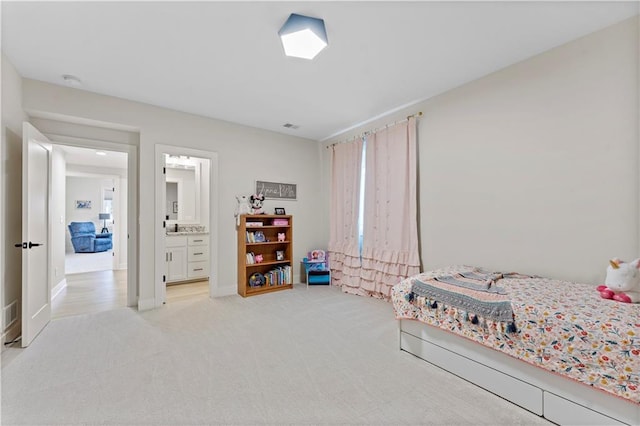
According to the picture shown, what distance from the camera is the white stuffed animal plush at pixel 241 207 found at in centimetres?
421

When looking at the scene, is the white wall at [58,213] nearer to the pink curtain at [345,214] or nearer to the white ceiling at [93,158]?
the white ceiling at [93,158]

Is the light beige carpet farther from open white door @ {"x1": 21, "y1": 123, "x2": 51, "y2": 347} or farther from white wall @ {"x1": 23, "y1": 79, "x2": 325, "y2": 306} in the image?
white wall @ {"x1": 23, "y1": 79, "x2": 325, "y2": 306}

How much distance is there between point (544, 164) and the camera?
2.41 metres

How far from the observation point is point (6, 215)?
252cm

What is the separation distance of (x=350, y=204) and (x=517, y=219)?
229 cm

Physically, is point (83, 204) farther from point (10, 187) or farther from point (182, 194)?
point (10, 187)

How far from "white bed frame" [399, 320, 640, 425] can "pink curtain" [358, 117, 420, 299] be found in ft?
4.39

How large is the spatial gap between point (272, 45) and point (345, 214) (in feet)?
8.96

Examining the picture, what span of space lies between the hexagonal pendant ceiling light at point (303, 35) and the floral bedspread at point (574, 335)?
2.30 metres

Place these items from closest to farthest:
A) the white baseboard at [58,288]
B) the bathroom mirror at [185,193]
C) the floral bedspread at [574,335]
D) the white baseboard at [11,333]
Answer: the floral bedspread at [574,335], the white baseboard at [11,333], the white baseboard at [58,288], the bathroom mirror at [185,193]

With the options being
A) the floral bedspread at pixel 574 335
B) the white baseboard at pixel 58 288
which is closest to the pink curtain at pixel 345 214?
the floral bedspread at pixel 574 335

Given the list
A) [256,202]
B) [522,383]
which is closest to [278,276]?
[256,202]

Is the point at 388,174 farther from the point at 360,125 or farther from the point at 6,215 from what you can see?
the point at 6,215

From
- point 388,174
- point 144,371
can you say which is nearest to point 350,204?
point 388,174
